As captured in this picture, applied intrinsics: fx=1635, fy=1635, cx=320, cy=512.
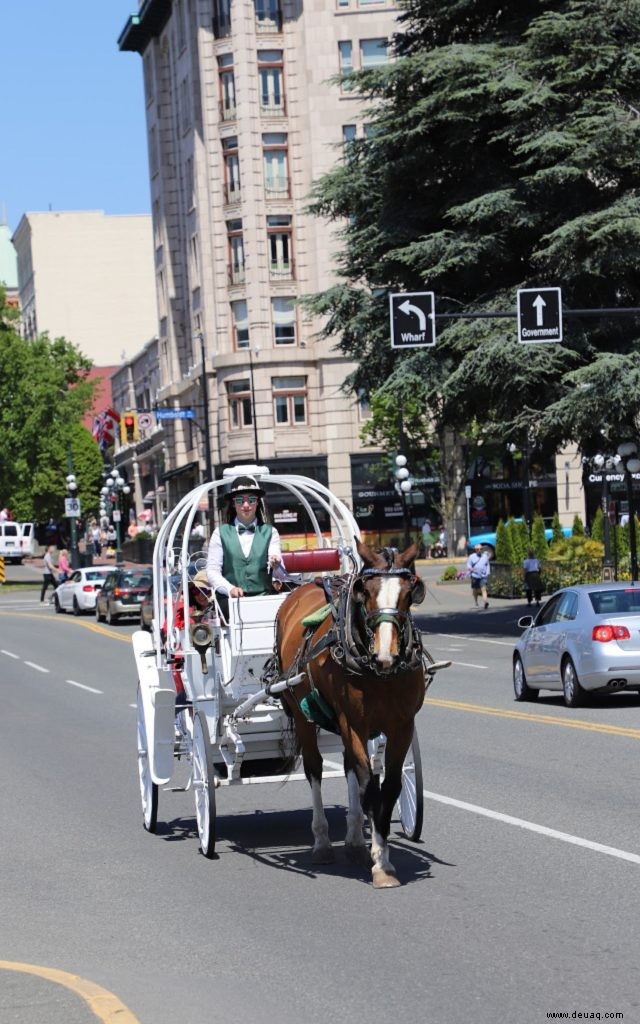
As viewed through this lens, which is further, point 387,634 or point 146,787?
point 146,787

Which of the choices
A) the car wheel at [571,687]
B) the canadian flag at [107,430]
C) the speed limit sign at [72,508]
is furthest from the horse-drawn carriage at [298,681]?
the canadian flag at [107,430]

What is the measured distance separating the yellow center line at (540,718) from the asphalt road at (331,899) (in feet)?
0.47

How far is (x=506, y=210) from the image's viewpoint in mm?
33500

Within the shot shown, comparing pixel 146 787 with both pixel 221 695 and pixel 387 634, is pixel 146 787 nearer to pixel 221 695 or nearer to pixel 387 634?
pixel 221 695

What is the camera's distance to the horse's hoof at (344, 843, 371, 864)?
973 centimetres

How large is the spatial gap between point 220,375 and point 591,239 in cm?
5040

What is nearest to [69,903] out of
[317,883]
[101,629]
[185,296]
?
[317,883]

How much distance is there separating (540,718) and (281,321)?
63.3m

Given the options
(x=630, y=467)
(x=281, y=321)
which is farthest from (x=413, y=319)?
(x=281, y=321)

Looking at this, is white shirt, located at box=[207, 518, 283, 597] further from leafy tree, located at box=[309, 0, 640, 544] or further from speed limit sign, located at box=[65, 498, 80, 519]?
Result: speed limit sign, located at box=[65, 498, 80, 519]

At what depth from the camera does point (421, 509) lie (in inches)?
3327

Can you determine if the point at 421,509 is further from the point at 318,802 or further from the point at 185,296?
the point at 318,802

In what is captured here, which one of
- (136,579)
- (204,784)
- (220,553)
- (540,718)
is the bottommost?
(540,718)

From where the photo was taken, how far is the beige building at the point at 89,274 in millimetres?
147000
